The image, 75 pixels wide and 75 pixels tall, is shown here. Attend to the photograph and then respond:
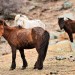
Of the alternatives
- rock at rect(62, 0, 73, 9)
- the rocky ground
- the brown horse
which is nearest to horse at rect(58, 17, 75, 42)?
the rocky ground

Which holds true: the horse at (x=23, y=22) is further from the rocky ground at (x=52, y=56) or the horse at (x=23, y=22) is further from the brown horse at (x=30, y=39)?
the brown horse at (x=30, y=39)

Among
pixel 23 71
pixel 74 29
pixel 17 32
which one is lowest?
pixel 74 29

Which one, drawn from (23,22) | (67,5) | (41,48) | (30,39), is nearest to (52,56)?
(30,39)

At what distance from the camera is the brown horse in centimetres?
1322

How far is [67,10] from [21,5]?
5.89 m

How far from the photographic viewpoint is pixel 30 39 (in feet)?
44.0

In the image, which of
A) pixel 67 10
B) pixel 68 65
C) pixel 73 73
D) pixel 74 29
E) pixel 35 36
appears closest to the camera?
pixel 73 73

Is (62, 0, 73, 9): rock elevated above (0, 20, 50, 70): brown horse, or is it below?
below

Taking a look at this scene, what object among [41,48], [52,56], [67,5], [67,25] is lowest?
[67,5]

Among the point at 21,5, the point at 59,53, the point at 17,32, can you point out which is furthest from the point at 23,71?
the point at 21,5

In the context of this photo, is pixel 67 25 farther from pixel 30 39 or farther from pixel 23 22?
pixel 30 39

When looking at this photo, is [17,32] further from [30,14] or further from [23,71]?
[30,14]

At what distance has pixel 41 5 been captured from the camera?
45750mm

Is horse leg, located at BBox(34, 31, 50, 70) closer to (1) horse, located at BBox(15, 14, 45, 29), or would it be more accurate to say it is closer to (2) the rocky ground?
(2) the rocky ground
